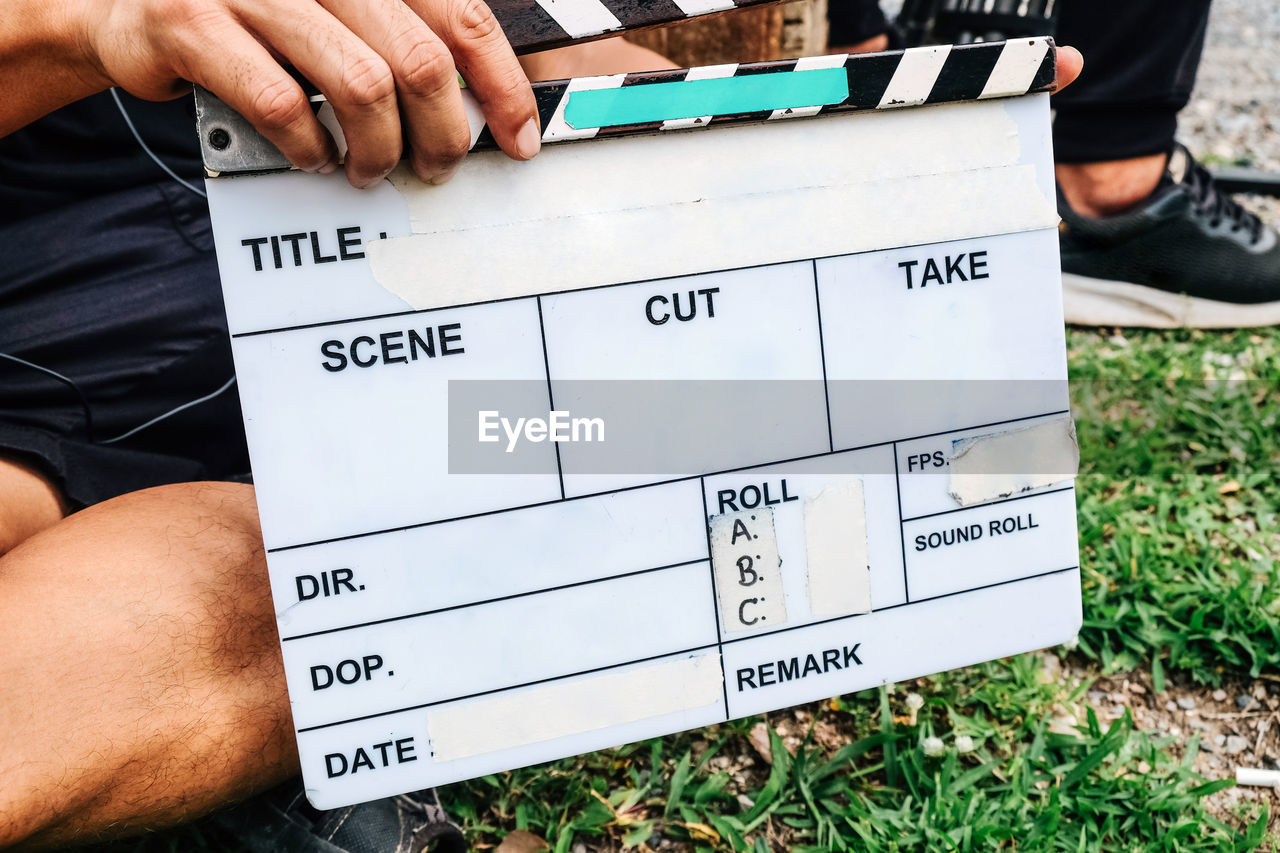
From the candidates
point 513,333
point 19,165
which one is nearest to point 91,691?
point 513,333

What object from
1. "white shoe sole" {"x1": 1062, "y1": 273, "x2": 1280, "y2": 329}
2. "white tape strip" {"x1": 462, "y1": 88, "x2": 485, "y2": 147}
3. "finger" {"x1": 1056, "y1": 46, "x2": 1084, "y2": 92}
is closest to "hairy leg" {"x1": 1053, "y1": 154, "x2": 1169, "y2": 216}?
"white shoe sole" {"x1": 1062, "y1": 273, "x2": 1280, "y2": 329}

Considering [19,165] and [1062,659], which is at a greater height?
[19,165]

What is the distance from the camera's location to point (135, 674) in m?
0.98

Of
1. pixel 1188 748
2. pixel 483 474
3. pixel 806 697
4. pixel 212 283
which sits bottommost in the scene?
pixel 1188 748

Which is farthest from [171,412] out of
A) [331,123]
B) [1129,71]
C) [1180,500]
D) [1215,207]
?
[1215,207]

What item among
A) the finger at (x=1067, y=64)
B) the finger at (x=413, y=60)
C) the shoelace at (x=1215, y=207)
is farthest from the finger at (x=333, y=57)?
the shoelace at (x=1215, y=207)

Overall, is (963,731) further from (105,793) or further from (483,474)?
(105,793)

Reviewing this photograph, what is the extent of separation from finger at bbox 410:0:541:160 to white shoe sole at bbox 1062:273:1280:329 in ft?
5.66

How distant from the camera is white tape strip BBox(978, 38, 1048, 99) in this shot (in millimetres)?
970

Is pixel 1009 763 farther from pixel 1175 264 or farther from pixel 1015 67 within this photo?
pixel 1175 264

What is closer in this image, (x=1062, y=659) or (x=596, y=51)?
(x=1062, y=659)

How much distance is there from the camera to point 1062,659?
4.69ft

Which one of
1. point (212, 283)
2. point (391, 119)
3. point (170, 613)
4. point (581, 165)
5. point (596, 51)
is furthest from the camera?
point (596, 51)

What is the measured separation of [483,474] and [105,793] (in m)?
0.53
